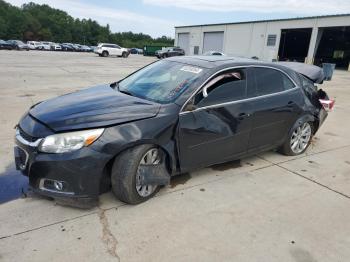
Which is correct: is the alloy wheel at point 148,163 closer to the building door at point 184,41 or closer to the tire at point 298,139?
the tire at point 298,139

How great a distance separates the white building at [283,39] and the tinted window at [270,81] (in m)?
32.7

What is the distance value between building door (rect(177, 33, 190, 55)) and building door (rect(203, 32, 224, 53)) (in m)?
4.46

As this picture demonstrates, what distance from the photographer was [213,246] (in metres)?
2.76

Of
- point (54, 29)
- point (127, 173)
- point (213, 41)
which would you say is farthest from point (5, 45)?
point (54, 29)

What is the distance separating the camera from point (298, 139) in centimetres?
500

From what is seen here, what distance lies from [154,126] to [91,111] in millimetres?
659

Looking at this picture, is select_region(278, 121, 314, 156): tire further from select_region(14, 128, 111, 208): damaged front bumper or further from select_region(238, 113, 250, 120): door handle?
select_region(14, 128, 111, 208): damaged front bumper

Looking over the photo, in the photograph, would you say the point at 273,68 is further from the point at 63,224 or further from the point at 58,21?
the point at 58,21

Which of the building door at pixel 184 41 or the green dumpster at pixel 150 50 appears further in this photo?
the building door at pixel 184 41

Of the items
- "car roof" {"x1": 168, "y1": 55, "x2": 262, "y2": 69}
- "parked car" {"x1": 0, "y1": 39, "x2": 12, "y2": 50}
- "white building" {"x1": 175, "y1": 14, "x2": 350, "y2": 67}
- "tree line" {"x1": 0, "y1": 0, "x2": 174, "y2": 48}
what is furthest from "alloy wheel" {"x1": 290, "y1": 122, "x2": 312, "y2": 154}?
"tree line" {"x1": 0, "y1": 0, "x2": 174, "y2": 48}

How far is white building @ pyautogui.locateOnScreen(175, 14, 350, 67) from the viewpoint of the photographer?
34750 mm

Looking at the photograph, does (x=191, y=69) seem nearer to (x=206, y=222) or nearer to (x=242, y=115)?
(x=242, y=115)

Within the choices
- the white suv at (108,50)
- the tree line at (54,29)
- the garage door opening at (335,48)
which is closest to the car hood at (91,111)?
the white suv at (108,50)

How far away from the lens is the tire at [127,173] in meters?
3.11
